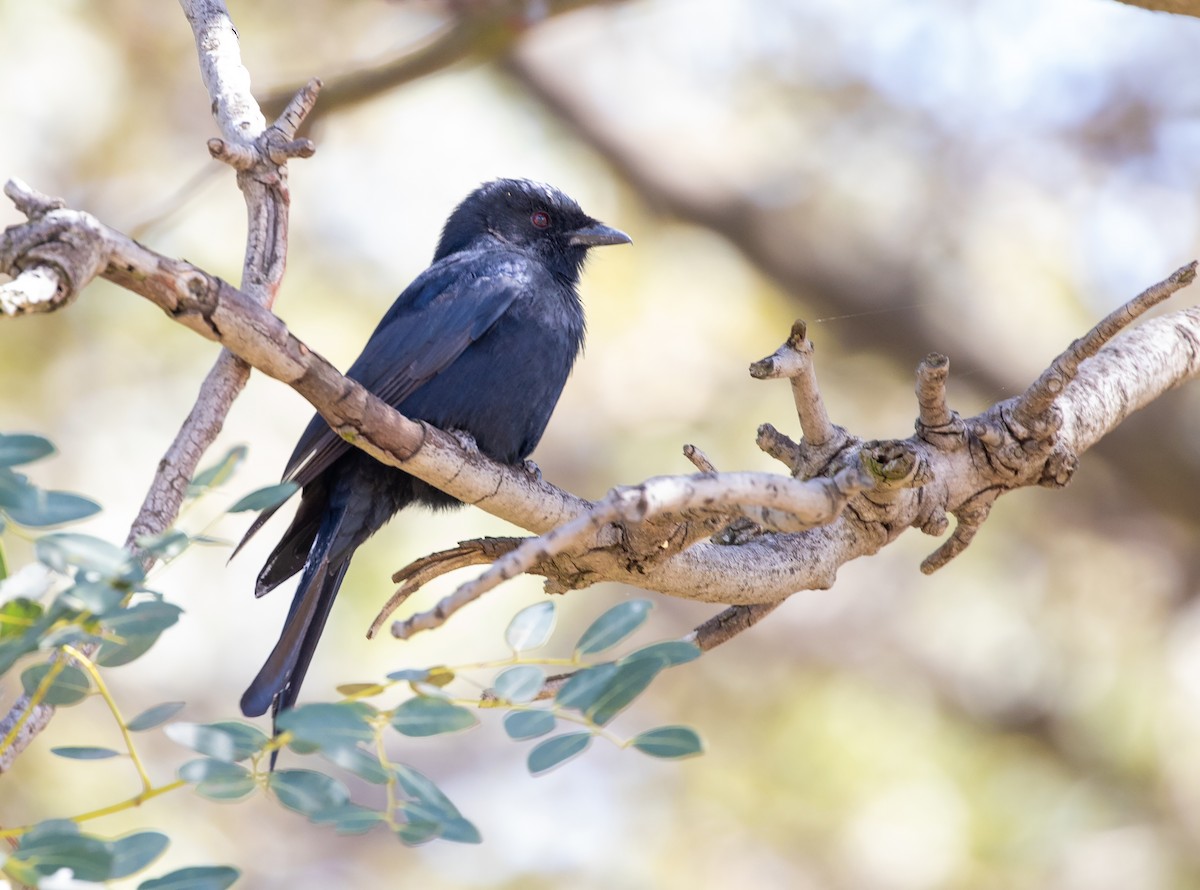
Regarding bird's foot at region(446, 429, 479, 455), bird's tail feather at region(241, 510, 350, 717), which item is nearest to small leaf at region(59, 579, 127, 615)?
bird's tail feather at region(241, 510, 350, 717)

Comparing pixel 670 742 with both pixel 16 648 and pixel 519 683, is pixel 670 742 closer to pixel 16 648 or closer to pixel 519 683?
pixel 519 683

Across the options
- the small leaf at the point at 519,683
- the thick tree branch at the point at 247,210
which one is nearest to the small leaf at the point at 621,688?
the small leaf at the point at 519,683

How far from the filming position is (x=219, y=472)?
1965 mm

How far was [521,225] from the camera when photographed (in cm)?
548

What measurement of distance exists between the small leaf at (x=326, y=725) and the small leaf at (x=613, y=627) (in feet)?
1.18

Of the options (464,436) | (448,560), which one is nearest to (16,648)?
(448,560)

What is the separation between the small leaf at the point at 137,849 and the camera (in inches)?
72.3

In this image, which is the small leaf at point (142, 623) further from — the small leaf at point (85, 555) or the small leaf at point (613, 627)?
the small leaf at point (613, 627)

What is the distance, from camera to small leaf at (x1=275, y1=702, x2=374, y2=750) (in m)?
1.67

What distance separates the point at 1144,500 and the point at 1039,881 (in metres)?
2.02

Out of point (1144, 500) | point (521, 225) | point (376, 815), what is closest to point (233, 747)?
point (376, 815)

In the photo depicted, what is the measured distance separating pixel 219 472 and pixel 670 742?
32.8 inches

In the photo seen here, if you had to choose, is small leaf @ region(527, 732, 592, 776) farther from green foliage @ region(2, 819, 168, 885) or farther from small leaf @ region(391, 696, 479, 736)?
green foliage @ region(2, 819, 168, 885)

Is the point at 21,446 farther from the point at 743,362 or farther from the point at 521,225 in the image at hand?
the point at 743,362
